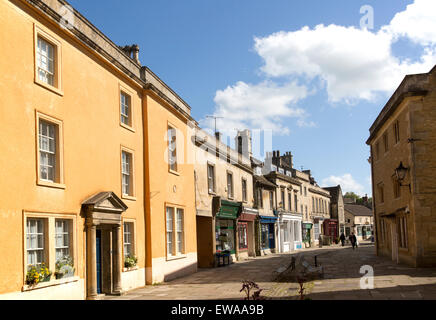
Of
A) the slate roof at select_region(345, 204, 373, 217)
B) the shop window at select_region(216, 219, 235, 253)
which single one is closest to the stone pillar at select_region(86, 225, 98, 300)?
the shop window at select_region(216, 219, 235, 253)

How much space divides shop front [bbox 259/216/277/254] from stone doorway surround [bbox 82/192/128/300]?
2106 centimetres

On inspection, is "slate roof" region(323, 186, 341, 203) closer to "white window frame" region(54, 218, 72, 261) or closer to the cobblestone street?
the cobblestone street

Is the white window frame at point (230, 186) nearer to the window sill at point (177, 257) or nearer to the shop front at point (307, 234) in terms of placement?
the window sill at point (177, 257)

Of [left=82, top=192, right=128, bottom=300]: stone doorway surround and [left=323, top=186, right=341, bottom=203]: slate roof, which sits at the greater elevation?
[left=323, top=186, right=341, bottom=203]: slate roof

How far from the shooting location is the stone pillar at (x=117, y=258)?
49.5 ft

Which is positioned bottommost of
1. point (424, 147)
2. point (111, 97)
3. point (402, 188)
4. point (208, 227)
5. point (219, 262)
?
point (219, 262)

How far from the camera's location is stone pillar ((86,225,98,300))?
1361 cm

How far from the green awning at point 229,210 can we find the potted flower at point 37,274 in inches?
596

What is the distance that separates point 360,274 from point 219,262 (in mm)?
9130

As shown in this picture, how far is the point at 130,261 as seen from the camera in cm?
1620

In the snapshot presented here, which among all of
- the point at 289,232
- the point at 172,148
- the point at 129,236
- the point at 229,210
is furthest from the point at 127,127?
the point at 289,232

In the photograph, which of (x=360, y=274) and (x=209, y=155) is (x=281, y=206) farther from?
(x=360, y=274)
